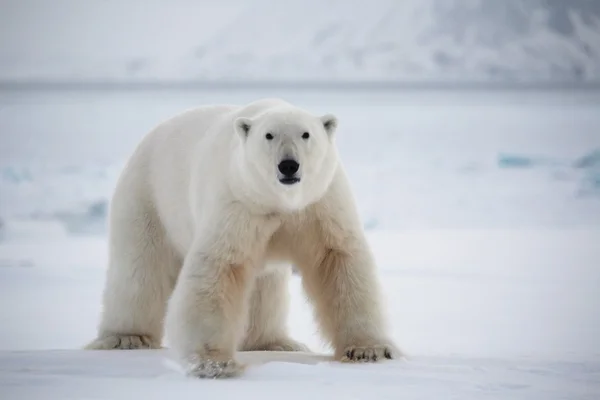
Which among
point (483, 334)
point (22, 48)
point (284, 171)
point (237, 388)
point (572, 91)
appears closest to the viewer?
point (237, 388)

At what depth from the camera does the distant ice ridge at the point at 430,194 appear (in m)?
9.55

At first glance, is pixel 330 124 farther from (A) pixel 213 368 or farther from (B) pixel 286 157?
(A) pixel 213 368

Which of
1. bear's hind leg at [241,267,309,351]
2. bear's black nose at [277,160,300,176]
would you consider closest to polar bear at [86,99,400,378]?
bear's black nose at [277,160,300,176]

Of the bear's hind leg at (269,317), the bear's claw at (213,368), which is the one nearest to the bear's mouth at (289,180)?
the bear's claw at (213,368)

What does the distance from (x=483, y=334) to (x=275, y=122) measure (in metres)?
1.95

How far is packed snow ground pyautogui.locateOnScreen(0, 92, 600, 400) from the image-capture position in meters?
2.84

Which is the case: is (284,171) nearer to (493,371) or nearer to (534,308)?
(493,371)

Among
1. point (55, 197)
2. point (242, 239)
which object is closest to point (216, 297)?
point (242, 239)

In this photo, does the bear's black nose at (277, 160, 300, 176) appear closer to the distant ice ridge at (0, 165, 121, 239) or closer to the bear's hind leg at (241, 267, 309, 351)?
the bear's hind leg at (241, 267, 309, 351)

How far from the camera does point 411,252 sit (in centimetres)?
764

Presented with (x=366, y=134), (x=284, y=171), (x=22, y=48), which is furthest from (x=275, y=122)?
(x=22, y=48)

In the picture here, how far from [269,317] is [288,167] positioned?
48.3 inches

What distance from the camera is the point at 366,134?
16.2 meters

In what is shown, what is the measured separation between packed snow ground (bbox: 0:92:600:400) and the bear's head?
1.88 feet
